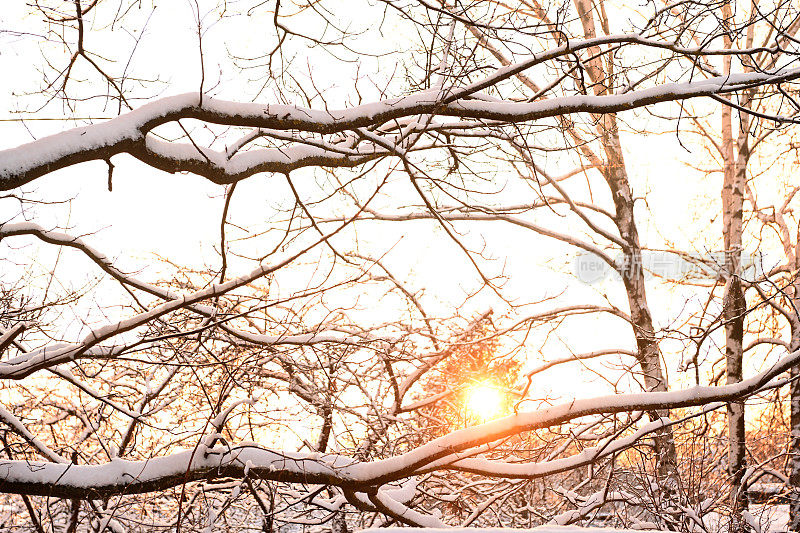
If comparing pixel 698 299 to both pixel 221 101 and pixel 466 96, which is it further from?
pixel 221 101

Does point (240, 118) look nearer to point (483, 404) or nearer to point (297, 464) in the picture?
point (297, 464)

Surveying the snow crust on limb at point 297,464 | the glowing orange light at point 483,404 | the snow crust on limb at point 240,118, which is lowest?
the snow crust on limb at point 297,464

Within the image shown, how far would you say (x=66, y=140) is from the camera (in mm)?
4109

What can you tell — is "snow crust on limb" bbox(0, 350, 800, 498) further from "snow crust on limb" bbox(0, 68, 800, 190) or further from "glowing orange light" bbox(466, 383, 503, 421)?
"glowing orange light" bbox(466, 383, 503, 421)

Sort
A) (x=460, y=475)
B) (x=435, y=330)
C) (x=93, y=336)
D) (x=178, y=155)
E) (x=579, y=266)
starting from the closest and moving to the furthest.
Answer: (x=178, y=155) < (x=93, y=336) < (x=435, y=330) < (x=460, y=475) < (x=579, y=266)

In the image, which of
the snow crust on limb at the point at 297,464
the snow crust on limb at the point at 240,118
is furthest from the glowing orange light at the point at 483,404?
the snow crust on limb at the point at 240,118

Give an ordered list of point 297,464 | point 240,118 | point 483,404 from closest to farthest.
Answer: point 240,118
point 297,464
point 483,404

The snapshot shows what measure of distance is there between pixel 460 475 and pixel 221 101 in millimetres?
5620

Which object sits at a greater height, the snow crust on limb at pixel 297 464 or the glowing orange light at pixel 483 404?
the glowing orange light at pixel 483 404

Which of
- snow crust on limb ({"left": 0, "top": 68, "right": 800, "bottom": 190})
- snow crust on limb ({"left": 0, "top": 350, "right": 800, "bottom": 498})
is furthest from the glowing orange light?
snow crust on limb ({"left": 0, "top": 68, "right": 800, "bottom": 190})

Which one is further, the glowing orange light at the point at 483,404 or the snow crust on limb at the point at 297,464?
the glowing orange light at the point at 483,404

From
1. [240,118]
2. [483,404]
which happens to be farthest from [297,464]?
[483,404]

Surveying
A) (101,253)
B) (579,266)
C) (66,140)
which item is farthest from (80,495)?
(579,266)

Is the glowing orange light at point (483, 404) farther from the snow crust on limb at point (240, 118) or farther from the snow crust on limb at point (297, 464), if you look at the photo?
the snow crust on limb at point (240, 118)
